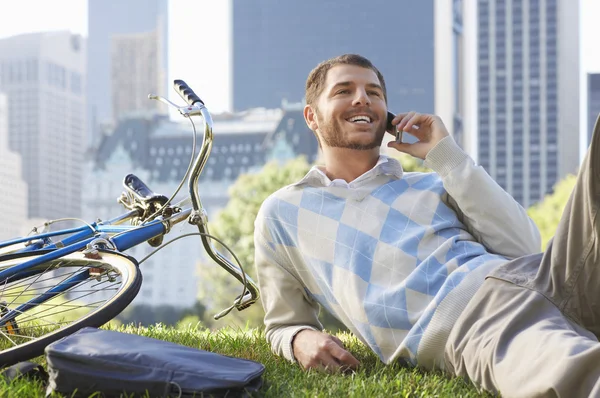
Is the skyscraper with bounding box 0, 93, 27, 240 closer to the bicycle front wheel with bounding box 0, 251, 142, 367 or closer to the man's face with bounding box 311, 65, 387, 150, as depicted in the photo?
the bicycle front wheel with bounding box 0, 251, 142, 367

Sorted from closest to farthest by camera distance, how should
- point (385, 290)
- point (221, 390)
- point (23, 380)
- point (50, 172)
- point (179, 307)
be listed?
point (221, 390) → point (23, 380) → point (385, 290) → point (179, 307) → point (50, 172)

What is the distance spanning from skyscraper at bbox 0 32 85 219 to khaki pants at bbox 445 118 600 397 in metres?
103

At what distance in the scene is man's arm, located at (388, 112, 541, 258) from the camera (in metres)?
2.98

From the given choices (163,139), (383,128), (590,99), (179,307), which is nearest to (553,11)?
(590,99)

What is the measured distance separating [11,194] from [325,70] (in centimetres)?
10000

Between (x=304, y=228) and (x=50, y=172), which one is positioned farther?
(x=50, y=172)

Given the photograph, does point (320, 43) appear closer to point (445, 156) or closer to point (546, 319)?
point (445, 156)

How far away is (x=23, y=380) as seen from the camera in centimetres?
250

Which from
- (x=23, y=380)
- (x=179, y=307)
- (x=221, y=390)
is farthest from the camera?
(x=179, y=307)

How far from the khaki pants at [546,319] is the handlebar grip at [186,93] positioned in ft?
4.47

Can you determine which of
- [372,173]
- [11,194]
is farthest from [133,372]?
[11,194]

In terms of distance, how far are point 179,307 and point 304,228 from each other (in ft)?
264

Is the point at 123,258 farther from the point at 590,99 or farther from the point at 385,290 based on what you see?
the point at 590,99

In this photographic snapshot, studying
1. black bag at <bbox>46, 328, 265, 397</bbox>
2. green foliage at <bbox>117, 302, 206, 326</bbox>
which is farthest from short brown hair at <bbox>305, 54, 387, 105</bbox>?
green foliage at <bbox>117, 302, 206, 326</bbox>
